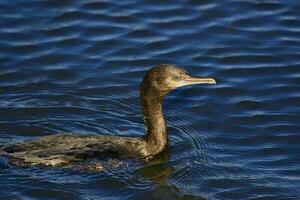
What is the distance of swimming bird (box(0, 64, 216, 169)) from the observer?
11742mm

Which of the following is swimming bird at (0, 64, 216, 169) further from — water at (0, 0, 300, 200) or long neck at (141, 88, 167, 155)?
water at (0, 0, 300, 200)

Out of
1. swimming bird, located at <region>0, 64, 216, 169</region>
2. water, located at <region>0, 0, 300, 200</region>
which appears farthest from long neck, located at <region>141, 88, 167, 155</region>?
water, located at <region>0, 0, 300, 200</region>

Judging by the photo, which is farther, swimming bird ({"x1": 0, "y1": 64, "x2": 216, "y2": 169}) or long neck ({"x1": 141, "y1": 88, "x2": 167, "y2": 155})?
long neck ({"x1": 141, "y1": 88, "x2": 167, "y2": 155})

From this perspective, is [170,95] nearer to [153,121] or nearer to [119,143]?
[153,121]

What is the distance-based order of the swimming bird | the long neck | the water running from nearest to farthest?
the water < the swimming bird < the long neck

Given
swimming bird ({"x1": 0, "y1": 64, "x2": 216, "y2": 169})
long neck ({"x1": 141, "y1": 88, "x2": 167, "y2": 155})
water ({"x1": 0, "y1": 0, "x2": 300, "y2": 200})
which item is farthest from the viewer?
long neck ({"x1": 141, "y1": 88, "x2": 167, "y2": 155})

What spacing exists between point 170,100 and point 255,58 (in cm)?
197

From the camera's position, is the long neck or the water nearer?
the water

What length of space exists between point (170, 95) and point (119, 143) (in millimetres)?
2252

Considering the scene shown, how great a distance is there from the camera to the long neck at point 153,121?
40.8 ft

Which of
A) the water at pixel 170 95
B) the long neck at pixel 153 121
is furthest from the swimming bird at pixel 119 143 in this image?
the water at pixel 170 95

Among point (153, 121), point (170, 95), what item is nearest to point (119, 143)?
point (153, 121)

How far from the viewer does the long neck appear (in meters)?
12.4

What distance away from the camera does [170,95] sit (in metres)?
14.1
